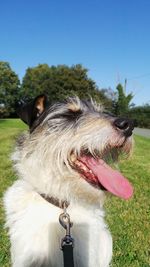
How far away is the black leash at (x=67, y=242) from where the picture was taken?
3703 mm

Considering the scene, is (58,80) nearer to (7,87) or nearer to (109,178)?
(7,87)

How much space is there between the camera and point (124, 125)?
407cm

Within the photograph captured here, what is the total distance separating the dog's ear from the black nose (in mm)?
911

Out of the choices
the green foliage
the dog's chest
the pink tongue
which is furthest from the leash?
the green foliage

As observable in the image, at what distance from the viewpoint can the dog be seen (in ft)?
13.4

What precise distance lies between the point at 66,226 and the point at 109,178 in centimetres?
58

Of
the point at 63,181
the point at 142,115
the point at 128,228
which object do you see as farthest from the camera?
the point at 142,115

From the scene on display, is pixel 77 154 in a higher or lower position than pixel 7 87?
lower

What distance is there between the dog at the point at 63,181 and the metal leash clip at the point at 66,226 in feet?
0.41

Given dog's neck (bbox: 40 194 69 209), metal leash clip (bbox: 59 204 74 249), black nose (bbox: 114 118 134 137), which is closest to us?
metal leash clip (bbox: 59 204 74 249)

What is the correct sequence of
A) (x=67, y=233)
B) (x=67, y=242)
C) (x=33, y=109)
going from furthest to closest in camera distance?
(x=33, y=109), (x=67, y=233), (x=67, y=242)

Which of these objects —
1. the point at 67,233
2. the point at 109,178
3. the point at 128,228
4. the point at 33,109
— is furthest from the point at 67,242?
the point at 128,228

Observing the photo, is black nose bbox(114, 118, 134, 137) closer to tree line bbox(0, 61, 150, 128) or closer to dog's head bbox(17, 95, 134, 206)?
dog's head bbox(17, 95, 134, 206)

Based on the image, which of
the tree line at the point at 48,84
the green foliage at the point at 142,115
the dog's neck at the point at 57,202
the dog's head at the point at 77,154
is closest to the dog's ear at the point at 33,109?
the dog's head at the point at 77,154
